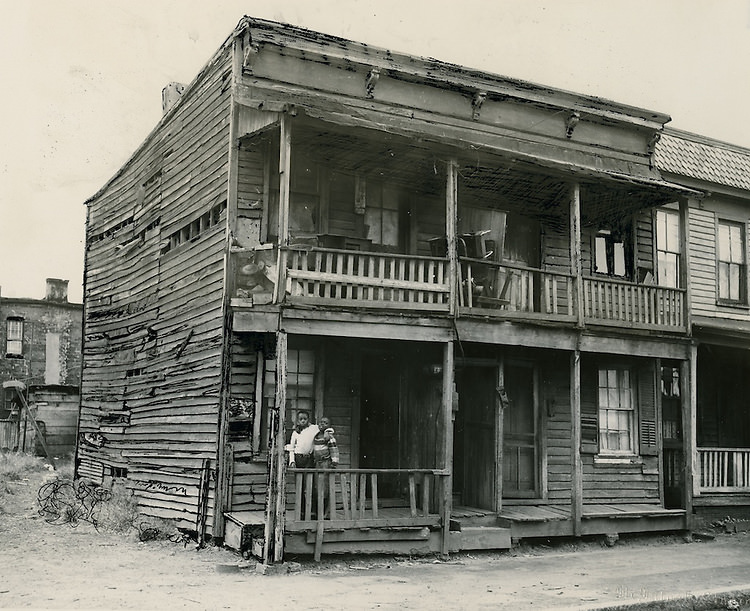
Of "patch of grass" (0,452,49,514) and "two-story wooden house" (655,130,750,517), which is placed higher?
"two-story wooden house" (655,130,750,517)

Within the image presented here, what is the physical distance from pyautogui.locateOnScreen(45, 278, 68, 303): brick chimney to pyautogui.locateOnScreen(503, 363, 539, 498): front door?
3137cm

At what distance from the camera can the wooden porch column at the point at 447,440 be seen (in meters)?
12.4

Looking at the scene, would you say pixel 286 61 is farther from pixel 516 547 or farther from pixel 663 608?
pixel 663 608

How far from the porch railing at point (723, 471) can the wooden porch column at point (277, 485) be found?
30.3ft

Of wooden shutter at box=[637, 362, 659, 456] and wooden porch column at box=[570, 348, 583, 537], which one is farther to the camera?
wooden shutter at box=[637, 362, 659, 456]

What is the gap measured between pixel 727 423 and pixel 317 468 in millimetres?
11596

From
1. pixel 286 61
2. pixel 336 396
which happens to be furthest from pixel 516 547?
pixel 286 61

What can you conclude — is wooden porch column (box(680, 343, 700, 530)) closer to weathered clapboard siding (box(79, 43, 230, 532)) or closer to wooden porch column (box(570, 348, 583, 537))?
wooden porch column (box(570, 348, 583, 537))

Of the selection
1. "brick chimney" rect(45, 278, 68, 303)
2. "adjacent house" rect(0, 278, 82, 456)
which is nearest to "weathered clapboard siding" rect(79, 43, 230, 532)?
"adjacent house" rect(0, 278, 82, 456)

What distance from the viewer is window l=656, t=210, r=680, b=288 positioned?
18125 mm

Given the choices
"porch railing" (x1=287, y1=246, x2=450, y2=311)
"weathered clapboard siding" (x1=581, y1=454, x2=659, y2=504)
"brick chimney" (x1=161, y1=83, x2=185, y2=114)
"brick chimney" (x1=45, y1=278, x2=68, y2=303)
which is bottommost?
"weathered clapboard siding" (x1=581, y1=454, x2=659, y2=504)

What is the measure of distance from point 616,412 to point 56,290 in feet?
108

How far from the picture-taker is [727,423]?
1925 cm

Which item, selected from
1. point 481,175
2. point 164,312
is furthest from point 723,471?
point 164,312
